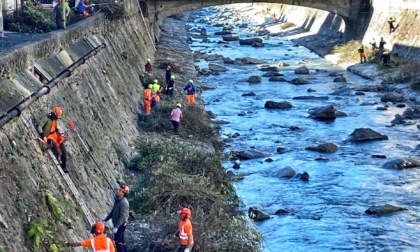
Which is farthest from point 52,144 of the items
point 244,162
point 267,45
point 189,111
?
point 267,45

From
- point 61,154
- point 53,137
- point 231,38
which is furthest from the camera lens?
point 231,38

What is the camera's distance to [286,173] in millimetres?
28672

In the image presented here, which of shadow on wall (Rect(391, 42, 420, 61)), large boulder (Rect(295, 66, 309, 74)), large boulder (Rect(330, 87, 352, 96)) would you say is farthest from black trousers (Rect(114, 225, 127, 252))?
large boulder (Rect(295, 66, 309, 74))

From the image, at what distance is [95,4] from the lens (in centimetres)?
3947

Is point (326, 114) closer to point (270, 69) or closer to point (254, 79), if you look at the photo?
point (254, 79)

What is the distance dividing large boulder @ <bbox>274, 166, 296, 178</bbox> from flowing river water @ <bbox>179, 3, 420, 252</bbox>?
10.6 inches

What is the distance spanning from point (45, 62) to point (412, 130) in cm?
1985

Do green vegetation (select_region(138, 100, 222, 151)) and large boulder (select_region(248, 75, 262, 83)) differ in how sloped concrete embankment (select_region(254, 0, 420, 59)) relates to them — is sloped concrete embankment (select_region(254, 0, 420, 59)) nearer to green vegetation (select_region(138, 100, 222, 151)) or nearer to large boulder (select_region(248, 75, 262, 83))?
large boulder (select_region(248, 75, 262, 83))

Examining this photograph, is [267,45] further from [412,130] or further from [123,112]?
[123,112]

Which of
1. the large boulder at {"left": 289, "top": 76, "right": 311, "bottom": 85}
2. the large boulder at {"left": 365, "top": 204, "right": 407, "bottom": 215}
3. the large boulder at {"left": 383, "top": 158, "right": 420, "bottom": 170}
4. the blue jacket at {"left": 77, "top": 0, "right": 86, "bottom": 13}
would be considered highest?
the blue jacket at {"left": 77, "top": 0, "right": 86, "bottom": 13}

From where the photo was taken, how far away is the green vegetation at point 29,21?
28.3m

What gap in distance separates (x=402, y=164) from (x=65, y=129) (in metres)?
14.8

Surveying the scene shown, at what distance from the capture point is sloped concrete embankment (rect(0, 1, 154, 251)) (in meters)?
13.8

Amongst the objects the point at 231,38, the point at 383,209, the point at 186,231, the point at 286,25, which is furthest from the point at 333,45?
the point at 186,231
